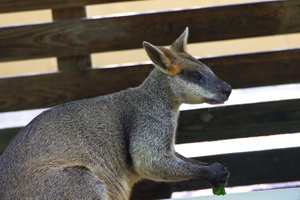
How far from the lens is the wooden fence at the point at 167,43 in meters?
6.92

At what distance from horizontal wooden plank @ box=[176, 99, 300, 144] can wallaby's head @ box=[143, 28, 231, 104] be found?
109cm

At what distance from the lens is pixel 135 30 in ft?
23.0

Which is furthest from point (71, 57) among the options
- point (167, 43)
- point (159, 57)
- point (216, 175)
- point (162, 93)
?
point (216, 175)

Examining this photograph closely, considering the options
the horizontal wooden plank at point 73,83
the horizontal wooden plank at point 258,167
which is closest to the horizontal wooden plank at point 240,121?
the horizontal wooden plank at point 258,167

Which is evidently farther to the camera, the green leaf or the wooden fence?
the wooden fence

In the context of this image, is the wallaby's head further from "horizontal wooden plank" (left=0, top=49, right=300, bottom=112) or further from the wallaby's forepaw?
"horizontal wooden plank" (left=0, top=49, right=300, bottom=112)

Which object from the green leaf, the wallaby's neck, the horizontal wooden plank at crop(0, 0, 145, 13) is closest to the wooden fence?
the horizontal wooden plank at crop(0, 0, 145, 13)

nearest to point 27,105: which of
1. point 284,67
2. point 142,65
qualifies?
point 142,65

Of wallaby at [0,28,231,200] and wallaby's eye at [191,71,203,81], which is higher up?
wallaby's eye at [191,71,203,81]

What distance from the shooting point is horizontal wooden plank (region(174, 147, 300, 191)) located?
680 cm

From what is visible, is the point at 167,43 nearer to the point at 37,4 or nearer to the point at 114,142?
the point at 37,4

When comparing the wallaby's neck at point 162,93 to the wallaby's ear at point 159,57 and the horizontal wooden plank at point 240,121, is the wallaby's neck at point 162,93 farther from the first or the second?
the horizontal wooden plank at point 240,121

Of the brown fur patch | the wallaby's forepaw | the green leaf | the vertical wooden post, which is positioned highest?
the brown fur patch

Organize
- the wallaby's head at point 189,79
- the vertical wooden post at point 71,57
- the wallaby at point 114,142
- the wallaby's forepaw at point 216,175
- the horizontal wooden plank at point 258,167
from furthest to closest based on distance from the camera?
1. the vertical wooden post at point 71,57
2. the horizontal wooden plank at point 258,167
3. the wallaby's head at point 189,79
4. the wallaby's forepaw at point 216,175
5. the wallaby at point 114,142
